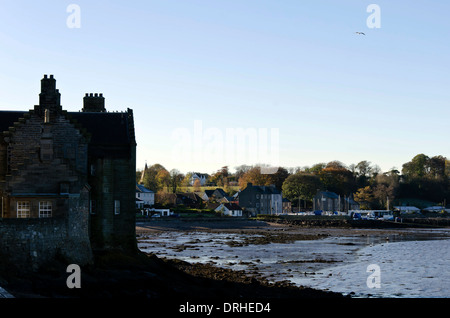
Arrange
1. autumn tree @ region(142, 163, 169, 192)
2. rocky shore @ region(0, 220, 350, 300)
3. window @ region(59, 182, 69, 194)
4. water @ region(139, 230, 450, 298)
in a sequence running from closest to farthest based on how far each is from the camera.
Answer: rocky shore @ region(0, 220, 350, 300) → window @ region(59, 182, 69, 194) → water @ region(139, 230, 450, 298) → autumn tree @ region(142, 163, 169, 192)

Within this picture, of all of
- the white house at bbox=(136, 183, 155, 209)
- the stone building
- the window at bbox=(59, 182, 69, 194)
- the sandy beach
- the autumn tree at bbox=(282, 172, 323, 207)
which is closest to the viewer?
the stone building

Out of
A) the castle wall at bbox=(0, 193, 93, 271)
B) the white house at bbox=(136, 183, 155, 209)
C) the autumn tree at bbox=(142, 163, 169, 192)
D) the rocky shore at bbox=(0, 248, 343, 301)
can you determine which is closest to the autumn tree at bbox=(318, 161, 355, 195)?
the autumn tree at bbox=(142, 163, 169, 192)

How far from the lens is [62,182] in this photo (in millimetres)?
28906

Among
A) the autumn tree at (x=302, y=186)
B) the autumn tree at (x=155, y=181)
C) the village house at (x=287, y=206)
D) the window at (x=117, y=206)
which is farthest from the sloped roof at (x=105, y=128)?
the village house at (x=287, y=206)

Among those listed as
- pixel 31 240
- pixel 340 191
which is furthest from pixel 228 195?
pixel 31 240

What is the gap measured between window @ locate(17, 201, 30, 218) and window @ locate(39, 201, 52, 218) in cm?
65

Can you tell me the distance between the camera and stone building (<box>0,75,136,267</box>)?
85.2 feet

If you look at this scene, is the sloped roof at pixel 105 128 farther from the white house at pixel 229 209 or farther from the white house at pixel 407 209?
the white house at pixel 407 209

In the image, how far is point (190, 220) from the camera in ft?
381

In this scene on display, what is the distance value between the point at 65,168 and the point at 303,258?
29584mm

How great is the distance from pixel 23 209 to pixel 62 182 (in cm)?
227

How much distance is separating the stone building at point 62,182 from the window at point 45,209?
0.04 meters

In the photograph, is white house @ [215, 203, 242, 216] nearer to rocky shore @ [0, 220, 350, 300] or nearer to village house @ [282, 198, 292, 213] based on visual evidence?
village house @ [282, 198, 292, 213]

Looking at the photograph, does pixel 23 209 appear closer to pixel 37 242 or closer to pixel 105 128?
pixel 37 242
